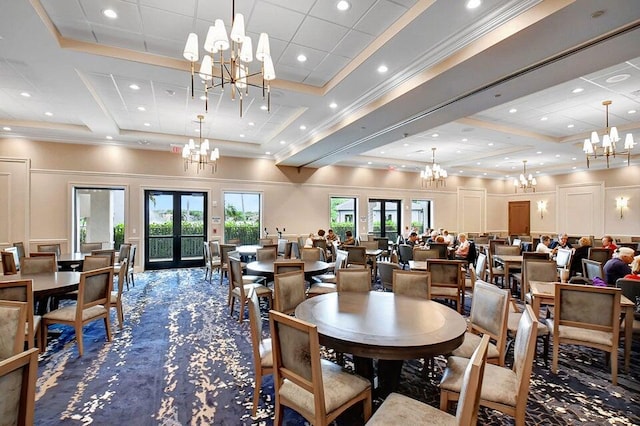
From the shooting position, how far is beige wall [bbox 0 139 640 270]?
796cm

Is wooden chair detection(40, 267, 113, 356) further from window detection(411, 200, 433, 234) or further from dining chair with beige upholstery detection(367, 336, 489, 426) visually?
window detection(411, 200, 433, 234)

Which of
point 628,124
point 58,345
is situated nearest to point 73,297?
point 58,345

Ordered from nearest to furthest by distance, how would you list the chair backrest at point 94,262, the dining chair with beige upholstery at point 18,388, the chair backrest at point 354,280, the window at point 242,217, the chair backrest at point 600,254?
the dining chair with beige upholstery at point 18,388 → the chair backrest at point 354,280 → the chair backrest at point 94,262 → the chair backrest at point 600,254 → the window at point 242,217

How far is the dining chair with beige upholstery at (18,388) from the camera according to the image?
1361 millimetres

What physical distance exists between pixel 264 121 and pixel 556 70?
5.44 metres

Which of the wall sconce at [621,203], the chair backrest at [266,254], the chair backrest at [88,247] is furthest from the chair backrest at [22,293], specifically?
the wall sconce at [621,203]

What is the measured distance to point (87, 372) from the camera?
3.24m

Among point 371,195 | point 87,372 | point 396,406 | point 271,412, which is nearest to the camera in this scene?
point 396,406

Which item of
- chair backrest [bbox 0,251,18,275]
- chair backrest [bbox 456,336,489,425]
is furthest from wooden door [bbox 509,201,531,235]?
chair backrest [bbox 0,251,18,275]

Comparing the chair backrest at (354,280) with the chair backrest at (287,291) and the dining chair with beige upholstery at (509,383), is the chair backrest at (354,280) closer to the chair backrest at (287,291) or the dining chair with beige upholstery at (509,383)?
the chair backrest at (287,291)

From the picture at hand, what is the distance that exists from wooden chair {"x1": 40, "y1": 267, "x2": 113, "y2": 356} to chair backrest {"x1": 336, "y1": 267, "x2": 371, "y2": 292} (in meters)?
2.90

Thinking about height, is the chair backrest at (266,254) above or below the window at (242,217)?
below

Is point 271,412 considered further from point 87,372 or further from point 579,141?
point 579,141

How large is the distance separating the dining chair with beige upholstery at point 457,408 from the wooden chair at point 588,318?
6.83ft
